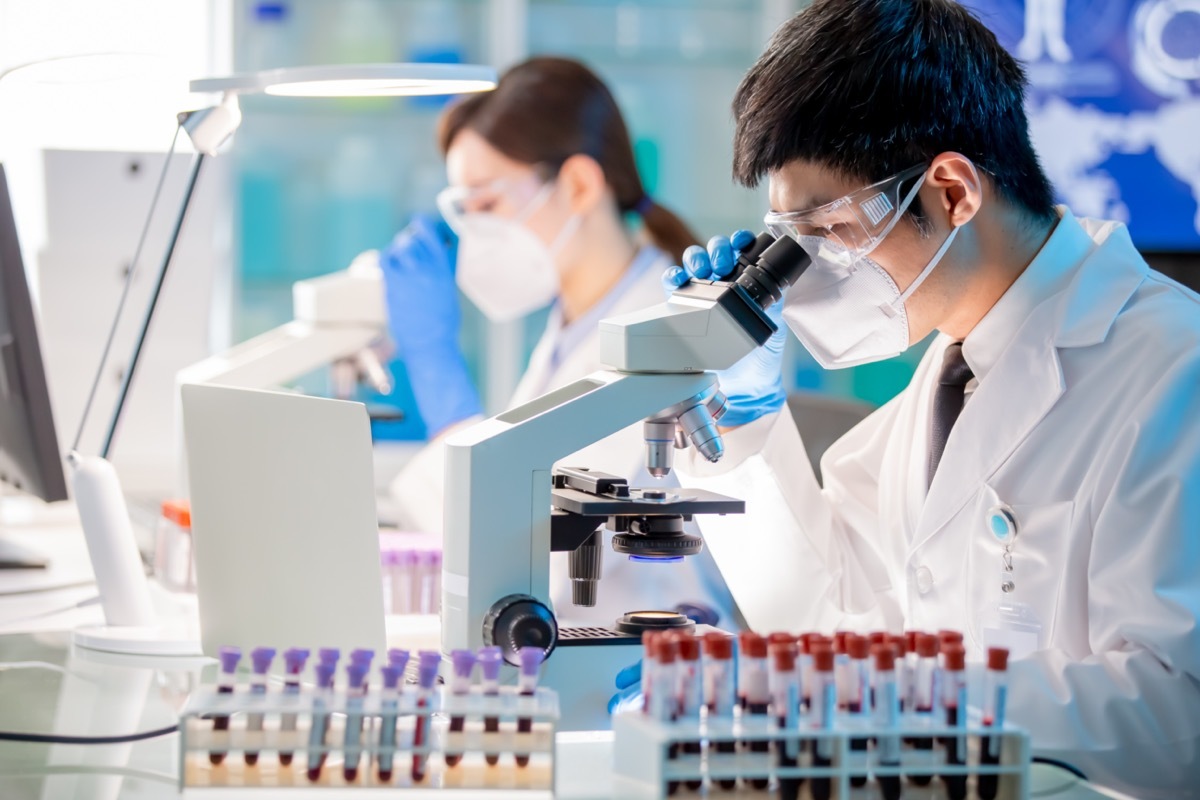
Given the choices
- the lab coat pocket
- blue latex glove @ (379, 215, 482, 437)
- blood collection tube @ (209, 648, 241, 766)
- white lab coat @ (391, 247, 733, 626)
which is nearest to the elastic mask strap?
the lab coat pocket

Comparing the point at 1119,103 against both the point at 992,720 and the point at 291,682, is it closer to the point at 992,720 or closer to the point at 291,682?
the point at 992,720

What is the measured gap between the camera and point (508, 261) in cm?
315

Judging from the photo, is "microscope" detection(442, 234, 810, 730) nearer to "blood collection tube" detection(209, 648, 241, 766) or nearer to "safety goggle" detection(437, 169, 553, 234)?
"blood collection tube" detection(209, 648, 241, 766)

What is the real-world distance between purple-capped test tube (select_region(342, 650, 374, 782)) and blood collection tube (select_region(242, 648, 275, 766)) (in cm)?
6

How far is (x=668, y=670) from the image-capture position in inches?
37.7

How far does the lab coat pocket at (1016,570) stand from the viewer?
4.62 feet

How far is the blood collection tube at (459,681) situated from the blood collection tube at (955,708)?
0.35 meters

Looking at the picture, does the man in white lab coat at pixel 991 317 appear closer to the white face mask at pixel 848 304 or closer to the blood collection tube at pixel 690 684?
the white face mask at pixel 848 304

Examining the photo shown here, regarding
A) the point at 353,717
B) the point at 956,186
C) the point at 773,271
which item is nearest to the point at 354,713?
the point at 353,717

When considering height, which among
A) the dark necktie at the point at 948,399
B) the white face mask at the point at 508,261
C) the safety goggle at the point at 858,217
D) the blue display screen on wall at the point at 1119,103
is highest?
the blue display screen on wall at the point at 1119,103

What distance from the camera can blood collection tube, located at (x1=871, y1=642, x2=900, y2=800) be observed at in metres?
0.95

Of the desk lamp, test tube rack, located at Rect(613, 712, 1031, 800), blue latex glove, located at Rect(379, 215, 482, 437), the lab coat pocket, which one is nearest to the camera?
test tube rack, located at Rect(613, 712, 1031, 800)

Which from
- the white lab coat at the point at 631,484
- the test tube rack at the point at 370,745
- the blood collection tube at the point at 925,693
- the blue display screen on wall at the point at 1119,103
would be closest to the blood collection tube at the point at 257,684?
the test tube rack at the point at 370,745

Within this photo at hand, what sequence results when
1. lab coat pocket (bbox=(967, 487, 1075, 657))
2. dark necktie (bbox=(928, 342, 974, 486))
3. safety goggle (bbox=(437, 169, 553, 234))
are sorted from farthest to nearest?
safety goggle (bbox=(437, 169, 553, 234)), dark necktie (bbox=(928, 342, 974, 486)), lab coat pocket (bbox=(967, 487, 1075, 657))
